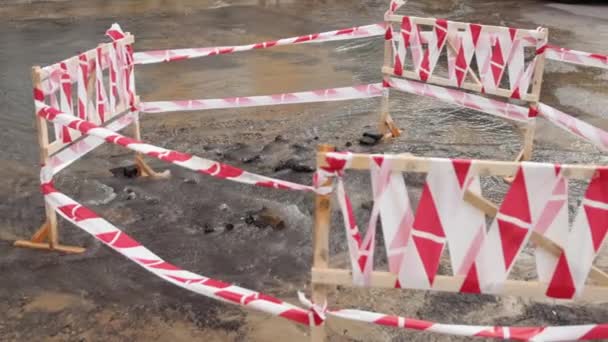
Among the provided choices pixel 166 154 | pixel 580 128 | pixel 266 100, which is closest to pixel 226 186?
pixel 266 100

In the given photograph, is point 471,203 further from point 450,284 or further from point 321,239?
point 321,239

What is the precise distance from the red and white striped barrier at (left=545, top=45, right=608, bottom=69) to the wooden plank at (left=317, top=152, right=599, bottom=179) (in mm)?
4010

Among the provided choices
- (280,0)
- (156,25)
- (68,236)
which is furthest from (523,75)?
(280,0)

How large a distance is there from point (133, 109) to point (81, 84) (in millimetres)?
1041

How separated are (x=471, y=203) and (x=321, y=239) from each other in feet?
2.43

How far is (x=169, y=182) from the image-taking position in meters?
6.88

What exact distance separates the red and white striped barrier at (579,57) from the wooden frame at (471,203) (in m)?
3.83

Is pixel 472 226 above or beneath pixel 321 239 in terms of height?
above

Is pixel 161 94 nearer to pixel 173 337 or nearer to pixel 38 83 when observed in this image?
pixel 38 83

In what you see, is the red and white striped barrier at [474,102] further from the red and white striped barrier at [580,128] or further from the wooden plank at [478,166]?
the wooden plank at [478,166]

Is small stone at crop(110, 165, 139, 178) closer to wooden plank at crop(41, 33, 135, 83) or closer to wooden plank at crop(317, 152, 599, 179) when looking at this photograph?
wooden plank at crop(41, 33, 135, 83)

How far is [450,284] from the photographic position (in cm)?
320

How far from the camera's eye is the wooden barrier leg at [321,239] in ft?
10.1

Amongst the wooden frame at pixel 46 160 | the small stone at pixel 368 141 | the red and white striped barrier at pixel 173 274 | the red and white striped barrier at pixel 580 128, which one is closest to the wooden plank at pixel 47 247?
the wooden frame at pixel 46 160
